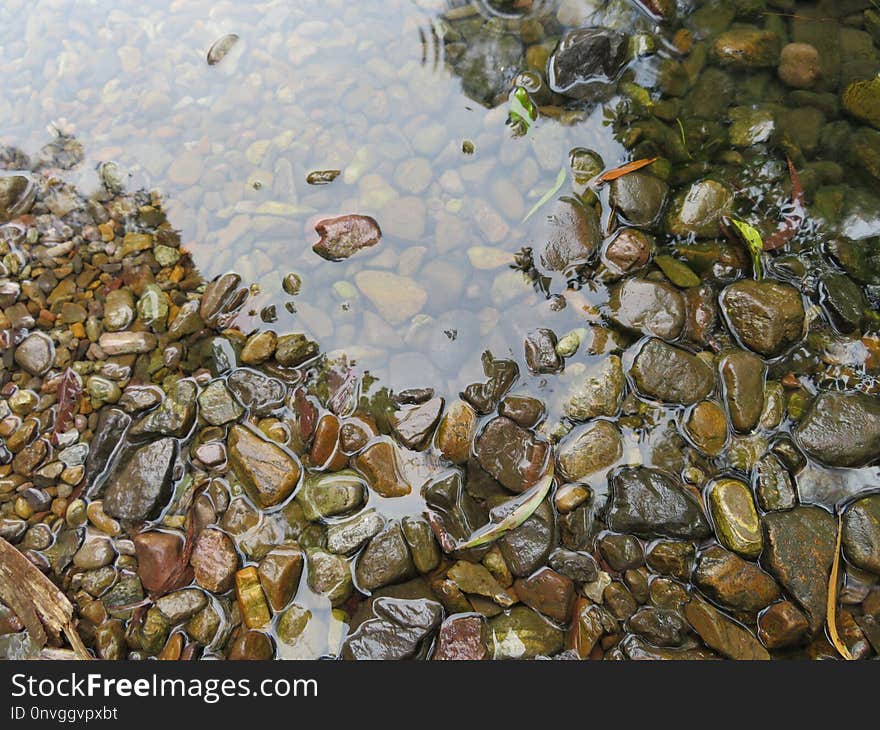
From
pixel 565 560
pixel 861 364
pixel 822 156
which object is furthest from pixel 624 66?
pixel 565 560

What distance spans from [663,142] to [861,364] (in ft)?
4.32

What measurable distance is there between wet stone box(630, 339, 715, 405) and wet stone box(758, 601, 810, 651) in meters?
0.77

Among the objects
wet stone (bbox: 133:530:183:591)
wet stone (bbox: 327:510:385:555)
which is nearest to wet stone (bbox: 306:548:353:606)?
wet stone (bbox: 327:510:385:555)

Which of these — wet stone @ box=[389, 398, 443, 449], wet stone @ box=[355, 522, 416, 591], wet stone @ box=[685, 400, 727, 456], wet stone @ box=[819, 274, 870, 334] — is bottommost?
wet stone @ box=[355, 522, 416, 591]

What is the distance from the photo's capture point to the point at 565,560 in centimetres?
210

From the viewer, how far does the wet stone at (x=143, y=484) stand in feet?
7.39

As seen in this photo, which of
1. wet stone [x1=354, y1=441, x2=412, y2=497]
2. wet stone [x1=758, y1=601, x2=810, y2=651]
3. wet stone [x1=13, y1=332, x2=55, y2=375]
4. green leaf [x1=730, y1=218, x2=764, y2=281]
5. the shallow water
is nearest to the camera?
wet stone [x1=758, y1=601, x2=810, y2=651]

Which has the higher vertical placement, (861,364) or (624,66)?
(624,66)

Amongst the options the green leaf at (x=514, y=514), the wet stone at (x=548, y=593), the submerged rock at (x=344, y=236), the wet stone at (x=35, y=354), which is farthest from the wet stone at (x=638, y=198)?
→ the wet stone at (x=35, y=354)

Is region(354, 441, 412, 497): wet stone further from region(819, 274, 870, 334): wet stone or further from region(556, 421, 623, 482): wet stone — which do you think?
region(819, 274, 870, 334): wet stone

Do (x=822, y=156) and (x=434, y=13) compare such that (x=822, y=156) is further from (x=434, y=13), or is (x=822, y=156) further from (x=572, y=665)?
(x=572, y=665)

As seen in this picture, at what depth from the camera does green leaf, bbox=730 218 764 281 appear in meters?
2.46

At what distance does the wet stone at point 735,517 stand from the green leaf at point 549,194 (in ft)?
4.58

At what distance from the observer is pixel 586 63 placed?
2912 mm
